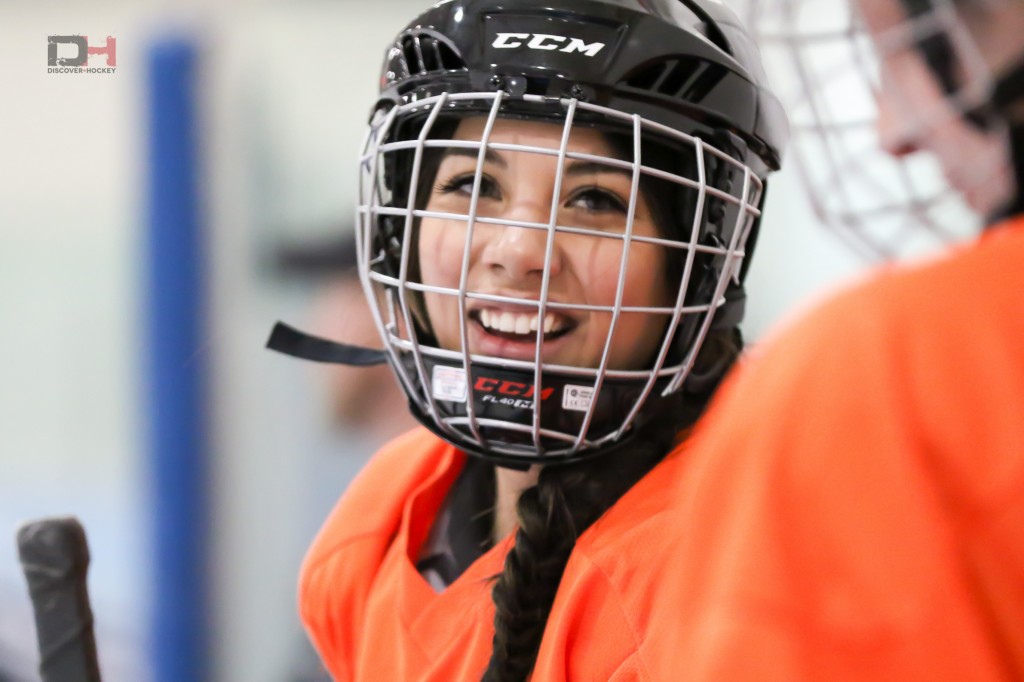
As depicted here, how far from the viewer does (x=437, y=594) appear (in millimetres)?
973

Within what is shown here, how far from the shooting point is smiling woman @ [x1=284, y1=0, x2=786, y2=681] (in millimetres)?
828

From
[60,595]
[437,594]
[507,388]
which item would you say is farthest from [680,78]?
[60,595]

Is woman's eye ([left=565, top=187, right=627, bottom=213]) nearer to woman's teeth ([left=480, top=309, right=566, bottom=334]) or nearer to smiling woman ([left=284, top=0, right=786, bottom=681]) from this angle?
smiling woman ([left=284, top=0, right=786, bottom=681])

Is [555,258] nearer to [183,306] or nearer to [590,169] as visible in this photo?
[590,169]

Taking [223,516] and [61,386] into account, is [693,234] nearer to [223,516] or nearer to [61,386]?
[223,516]

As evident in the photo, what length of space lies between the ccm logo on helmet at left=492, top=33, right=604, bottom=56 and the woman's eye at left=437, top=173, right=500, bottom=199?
5.5 inches

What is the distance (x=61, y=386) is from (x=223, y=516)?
39 centimetres

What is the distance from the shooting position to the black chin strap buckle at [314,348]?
3.60ft

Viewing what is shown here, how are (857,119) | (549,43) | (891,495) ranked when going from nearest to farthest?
(891,495)
(857,119)
(549,43)

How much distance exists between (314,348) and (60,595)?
0.39 meters

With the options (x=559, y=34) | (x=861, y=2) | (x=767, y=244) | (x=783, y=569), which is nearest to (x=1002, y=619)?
(x=783, y=569)

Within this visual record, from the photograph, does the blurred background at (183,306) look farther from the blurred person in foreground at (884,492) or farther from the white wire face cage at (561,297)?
the blurred person in foreground at (884,492)

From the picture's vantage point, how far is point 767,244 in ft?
4.68

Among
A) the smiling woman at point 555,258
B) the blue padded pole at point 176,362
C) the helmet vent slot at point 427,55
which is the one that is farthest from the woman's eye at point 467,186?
the blue padded pole at point 176,362
